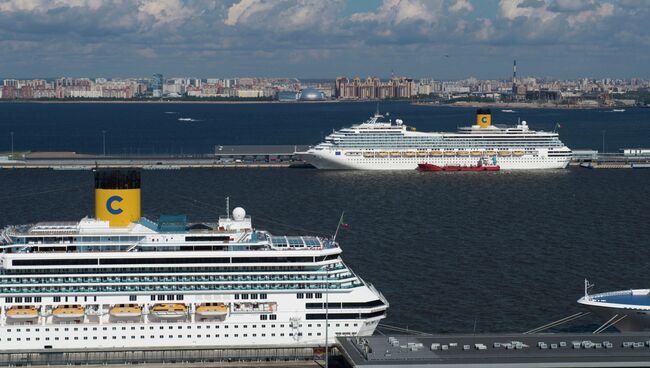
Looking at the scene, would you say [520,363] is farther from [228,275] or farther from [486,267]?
[486,267]

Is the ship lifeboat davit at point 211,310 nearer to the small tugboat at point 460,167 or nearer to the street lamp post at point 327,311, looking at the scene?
the street lamp post at point 327,311

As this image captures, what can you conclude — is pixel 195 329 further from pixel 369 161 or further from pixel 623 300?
pixel 369 161

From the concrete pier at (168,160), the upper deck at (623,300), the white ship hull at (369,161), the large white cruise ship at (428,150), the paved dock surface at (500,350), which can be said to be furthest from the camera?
the concrete pier at (168,160)

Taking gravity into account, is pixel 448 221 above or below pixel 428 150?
below

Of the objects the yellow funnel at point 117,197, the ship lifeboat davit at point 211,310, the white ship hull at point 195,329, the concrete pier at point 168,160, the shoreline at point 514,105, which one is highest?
the yellow funnel at point 117,197

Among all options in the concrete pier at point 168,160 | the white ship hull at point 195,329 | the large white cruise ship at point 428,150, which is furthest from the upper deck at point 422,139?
the white ship hull at point 195,329

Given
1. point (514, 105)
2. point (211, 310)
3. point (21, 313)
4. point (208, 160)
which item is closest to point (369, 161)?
point (208, 160)

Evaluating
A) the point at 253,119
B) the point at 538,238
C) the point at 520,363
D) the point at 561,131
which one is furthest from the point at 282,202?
the point at 253,119
